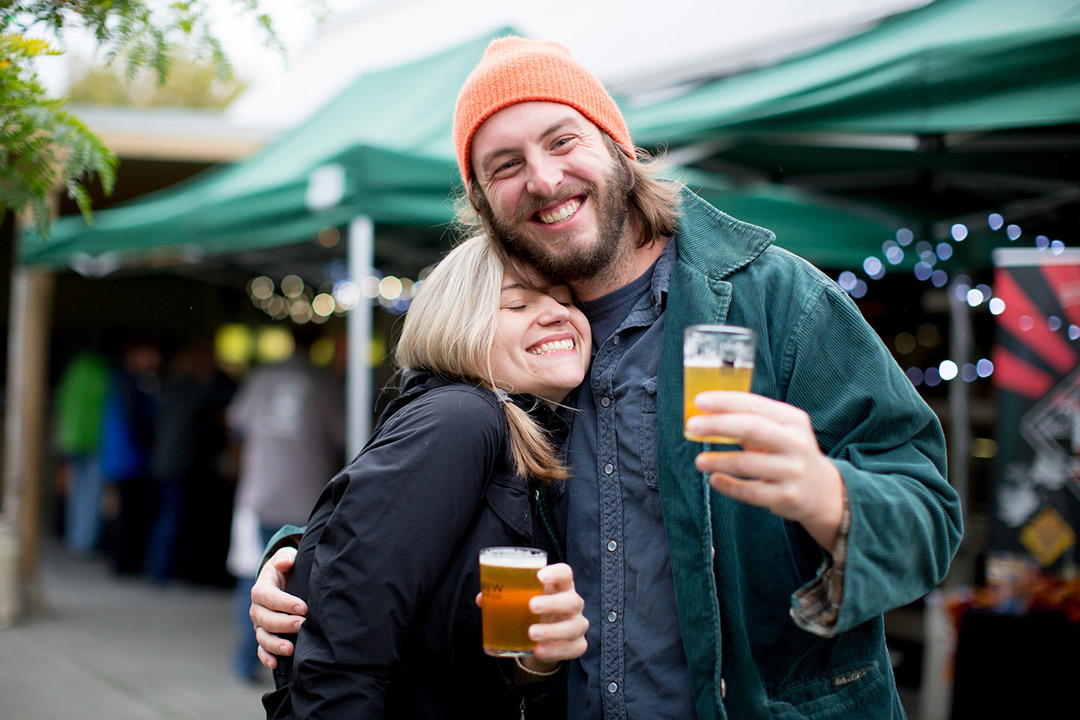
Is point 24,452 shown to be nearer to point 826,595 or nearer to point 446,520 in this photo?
point 446,520

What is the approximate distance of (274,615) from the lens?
65.5 inches

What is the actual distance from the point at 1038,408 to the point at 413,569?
345cm

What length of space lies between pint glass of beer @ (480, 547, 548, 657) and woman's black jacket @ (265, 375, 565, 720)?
9cm

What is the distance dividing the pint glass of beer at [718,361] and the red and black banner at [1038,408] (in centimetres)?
328

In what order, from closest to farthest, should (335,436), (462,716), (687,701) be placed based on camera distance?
(687,701)
(462,716)
(335,436)

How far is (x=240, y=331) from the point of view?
11805mm

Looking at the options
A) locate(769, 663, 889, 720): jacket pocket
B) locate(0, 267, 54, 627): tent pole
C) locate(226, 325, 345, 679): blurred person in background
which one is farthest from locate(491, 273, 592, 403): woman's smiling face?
locate(0, 267, 54, 627): tent pole

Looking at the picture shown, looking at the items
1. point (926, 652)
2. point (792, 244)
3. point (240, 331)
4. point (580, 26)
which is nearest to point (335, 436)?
point (792, 244)

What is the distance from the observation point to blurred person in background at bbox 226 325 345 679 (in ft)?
17.9

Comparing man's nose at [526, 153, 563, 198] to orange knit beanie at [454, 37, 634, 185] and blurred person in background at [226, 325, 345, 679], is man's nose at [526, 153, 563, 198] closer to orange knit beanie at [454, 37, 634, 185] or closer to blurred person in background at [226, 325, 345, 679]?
orange knit beanie at [454, 37, 634, 185]

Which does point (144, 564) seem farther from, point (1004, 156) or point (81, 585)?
point (1004, 156)

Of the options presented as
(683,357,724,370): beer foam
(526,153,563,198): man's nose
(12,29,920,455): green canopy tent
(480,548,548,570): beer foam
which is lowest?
(480,548,548,570): beer foam

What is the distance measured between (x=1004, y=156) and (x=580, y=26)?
568 centimetres

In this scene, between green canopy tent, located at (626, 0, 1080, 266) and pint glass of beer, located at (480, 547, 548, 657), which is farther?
green canopy tent, located at (626, 0, 1080, 266)
